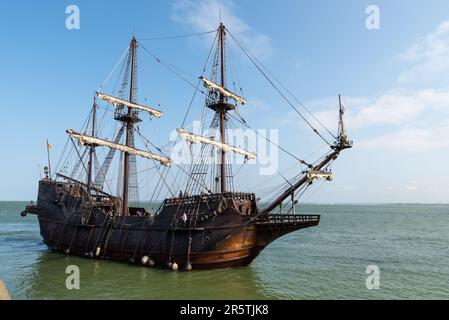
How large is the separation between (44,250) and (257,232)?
22.3 meters

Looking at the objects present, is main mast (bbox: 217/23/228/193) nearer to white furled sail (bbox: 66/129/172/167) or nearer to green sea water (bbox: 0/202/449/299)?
green sea water (bbox: 0/202/449/299)

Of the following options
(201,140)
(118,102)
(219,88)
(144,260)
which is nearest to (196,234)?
(144,260)

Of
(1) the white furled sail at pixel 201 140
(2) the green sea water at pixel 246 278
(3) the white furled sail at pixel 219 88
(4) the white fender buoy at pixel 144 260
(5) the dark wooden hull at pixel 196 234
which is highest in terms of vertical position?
(3) the white furled sail at pixel 219 88

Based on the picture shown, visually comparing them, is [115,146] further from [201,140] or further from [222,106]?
[222,106]

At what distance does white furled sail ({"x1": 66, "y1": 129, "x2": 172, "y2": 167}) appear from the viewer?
31.9 metres

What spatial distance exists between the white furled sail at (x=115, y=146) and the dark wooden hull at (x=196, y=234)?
772cm

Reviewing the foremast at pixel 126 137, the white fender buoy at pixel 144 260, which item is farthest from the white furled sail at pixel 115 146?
the white fender buoy at pixel 144 260

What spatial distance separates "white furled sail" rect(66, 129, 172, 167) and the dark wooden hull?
7.72 meters

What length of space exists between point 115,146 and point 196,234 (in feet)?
49.8

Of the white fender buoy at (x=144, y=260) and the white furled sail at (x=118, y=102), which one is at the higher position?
the white furled sail at (x=118, y=102)

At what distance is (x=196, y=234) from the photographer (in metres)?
22.6

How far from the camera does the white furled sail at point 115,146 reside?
31906mm

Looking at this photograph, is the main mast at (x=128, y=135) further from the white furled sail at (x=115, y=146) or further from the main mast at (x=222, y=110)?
the main mast at (x=222, y=110)
